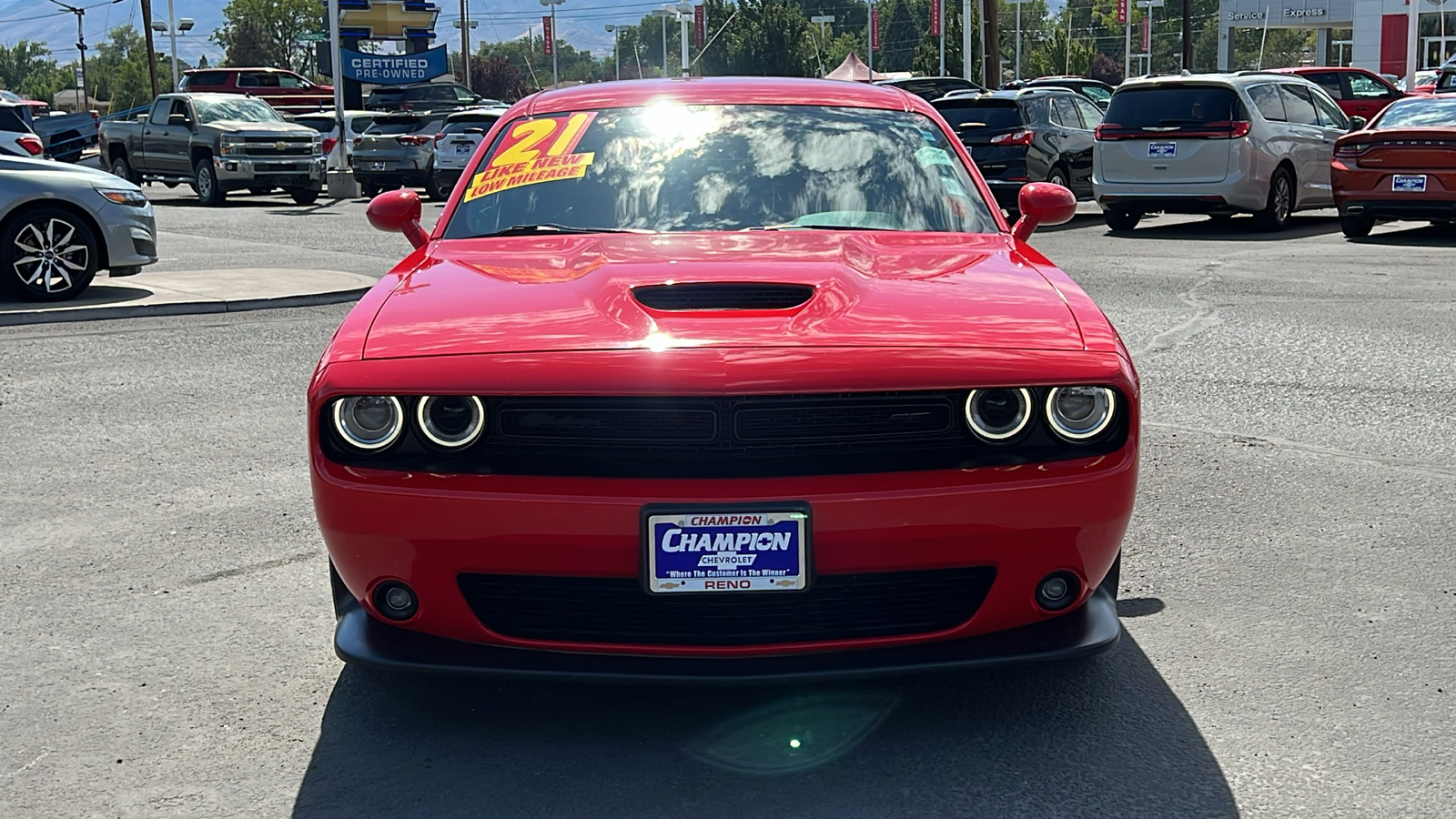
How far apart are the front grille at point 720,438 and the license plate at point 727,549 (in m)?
0.10

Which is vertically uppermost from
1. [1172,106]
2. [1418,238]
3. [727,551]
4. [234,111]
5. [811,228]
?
[234,111]

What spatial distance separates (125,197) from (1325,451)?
920 centimetres

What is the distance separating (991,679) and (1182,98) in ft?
48.2

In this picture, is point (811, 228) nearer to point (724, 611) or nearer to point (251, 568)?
point (724, 611)

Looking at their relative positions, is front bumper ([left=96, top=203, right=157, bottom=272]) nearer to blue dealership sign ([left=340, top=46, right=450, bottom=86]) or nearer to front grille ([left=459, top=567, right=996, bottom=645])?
front grille ([left=459, top=567, right=996, bottom=645])

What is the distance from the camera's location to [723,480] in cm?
322

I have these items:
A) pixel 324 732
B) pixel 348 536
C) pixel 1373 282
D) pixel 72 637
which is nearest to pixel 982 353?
pixel 348 536

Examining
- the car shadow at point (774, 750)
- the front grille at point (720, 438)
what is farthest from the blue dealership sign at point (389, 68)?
the front grille at point (720, 438)

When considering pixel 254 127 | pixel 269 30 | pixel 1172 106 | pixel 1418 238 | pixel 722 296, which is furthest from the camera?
pixel 269 30

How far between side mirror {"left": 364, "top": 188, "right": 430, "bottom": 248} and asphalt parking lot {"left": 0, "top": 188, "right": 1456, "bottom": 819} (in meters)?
1.08

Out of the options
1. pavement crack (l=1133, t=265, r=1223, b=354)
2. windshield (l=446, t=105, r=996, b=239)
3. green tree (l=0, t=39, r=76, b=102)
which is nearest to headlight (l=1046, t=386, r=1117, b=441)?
windshield (l=446, t=105, r=996, b=239)

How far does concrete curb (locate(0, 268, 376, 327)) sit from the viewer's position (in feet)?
36.9

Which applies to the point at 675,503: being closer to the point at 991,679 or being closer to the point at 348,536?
the point at 348,536

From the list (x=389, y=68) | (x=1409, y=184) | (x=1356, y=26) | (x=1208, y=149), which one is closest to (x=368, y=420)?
(x=1409, y=184)
